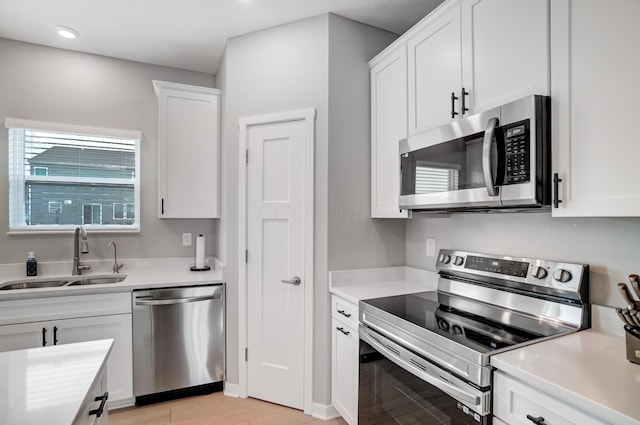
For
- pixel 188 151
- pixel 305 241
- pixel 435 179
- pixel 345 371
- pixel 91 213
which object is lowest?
pixel 345 371

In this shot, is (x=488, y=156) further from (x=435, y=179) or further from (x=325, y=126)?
(x=325, y=126)

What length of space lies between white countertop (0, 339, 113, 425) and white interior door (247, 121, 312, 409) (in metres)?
1.26

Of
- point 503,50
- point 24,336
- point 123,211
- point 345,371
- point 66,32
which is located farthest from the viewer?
point 123,211

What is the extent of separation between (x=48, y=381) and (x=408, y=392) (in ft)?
4.42

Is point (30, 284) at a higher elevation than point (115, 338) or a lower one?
higher

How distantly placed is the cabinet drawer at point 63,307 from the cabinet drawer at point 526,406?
2.37 metres

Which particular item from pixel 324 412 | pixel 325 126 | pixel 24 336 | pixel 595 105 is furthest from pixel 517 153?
pixel 24 336

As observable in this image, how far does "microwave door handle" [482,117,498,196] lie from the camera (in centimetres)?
136

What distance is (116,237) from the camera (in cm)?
298

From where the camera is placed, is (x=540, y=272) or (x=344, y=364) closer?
(x=540, y=272)

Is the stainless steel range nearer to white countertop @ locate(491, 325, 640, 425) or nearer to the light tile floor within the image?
white countertop @ locate(491, 325, 640, 425)

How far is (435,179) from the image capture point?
1739mm

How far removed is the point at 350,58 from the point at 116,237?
8.29ft

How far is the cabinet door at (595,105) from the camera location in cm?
107
